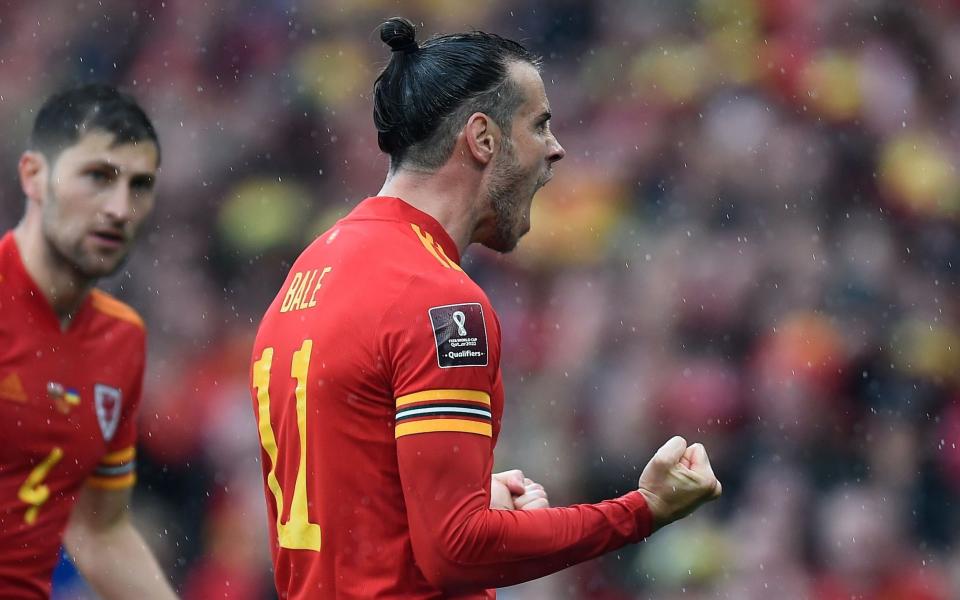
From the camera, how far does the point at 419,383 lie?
210 centimetres

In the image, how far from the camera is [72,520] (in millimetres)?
3705

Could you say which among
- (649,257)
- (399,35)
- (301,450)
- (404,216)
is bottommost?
(649,257)

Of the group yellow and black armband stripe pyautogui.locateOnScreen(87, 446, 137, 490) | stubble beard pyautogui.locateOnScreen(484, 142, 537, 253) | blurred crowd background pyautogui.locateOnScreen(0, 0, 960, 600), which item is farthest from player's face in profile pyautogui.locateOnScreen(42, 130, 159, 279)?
blurred crowd background pyautogui.locateOnScreen(0, 0, 960, 600)

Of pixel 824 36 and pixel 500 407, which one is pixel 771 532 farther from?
pixel 500 407

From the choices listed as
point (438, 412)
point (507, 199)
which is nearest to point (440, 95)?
point (507, 199)

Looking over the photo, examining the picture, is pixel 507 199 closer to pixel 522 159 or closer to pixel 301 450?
pixel 522 159

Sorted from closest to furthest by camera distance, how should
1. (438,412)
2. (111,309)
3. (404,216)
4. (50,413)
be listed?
(438,412) → (404,216) → (50,413) → (111,309)

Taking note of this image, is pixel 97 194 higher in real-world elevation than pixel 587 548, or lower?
higher

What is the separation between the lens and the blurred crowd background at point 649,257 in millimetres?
5562

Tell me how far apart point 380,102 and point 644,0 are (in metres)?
4.37

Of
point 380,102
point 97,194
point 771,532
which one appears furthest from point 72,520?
point 771,532

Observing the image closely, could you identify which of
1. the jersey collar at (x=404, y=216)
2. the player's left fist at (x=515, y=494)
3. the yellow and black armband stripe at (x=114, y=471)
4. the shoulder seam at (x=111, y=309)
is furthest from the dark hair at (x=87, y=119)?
the player's left fist at (x=515, y=494)

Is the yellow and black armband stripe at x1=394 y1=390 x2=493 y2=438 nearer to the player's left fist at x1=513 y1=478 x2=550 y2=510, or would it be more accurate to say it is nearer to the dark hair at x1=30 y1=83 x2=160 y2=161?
the player's left fist at x1=513 y1=478 x2=550 y2=510

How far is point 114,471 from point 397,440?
1.81 m
